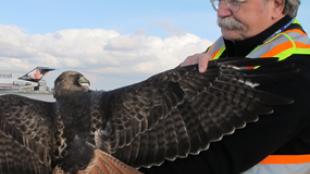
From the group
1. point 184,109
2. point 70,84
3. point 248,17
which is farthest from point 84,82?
point 248,17

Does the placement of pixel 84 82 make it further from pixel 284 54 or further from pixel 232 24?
pixel 284 54

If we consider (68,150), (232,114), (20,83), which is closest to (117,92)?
(68,150)

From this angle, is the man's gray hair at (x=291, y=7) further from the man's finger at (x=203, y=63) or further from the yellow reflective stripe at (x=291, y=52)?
the man's finger at (x=203, y=63)

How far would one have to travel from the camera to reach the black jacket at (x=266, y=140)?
11.4 ft

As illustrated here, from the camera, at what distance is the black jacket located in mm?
3479

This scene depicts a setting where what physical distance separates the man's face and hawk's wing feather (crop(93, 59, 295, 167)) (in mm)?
358

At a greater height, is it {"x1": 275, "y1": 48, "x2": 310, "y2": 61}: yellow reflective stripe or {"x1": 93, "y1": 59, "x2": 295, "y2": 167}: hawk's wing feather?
{"x1": 275, "y1": 48, "x2": 310, "y2": 61}: yellow reflective stripe

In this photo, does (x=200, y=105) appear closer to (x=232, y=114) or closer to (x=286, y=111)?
(x=232, y=114)

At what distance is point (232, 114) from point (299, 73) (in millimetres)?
532

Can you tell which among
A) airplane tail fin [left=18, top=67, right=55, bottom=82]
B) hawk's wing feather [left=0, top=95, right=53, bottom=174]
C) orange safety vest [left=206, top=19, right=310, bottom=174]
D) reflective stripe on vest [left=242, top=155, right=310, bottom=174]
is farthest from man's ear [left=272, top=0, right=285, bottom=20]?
airplane tail fin [left=18, top=67, right=55, bottom=82]

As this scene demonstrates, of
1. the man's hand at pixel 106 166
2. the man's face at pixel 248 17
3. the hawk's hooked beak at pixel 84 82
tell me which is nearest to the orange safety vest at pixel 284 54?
the man's face at pixel 248 17

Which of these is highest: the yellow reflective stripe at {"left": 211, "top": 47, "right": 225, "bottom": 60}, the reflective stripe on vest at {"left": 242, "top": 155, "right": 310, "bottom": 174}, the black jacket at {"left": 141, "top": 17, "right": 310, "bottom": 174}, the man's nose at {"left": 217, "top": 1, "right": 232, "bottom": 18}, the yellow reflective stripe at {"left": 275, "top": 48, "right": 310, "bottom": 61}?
the man's nose at {"left": 217, "top": 1, "right": 232, "bottom": 18}

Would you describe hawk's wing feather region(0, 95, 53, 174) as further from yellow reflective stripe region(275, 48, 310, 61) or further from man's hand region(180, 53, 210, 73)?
yellow reflective stripe region(275, 48, 310, 61)

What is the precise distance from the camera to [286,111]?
3.49 meters
